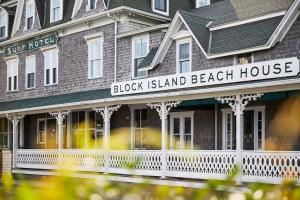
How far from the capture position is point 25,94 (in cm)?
2770

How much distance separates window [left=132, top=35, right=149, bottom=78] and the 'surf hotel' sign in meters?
5.74

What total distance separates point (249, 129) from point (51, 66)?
1244 centimetres

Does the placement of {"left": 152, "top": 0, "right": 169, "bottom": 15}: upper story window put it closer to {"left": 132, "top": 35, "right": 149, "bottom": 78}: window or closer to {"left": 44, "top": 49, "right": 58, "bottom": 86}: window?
{"left": 132, "top": 35, "right": 149, "bottom": 78}: window

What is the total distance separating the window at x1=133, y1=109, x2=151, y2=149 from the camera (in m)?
21.3

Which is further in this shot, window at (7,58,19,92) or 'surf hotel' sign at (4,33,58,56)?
window at (7,58,19,92)

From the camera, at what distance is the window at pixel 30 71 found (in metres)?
27.3

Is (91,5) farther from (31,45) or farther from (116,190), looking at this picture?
(116,190)

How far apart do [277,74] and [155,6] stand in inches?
397

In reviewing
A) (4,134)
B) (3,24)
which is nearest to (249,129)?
(4,134)

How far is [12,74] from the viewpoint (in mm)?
28953

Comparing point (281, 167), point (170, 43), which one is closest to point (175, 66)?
point (170, 43)

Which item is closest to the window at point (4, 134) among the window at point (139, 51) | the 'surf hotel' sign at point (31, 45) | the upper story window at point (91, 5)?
the 'surf hotel' sign at point (31, 45)

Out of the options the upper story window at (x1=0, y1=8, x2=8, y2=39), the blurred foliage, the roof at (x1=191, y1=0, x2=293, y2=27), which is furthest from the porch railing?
the upper story window at (x1=0, y1=8, x2=8, y2=39)

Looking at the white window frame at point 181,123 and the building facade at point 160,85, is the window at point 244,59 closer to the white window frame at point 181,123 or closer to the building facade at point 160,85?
the building facade at point 160,85
